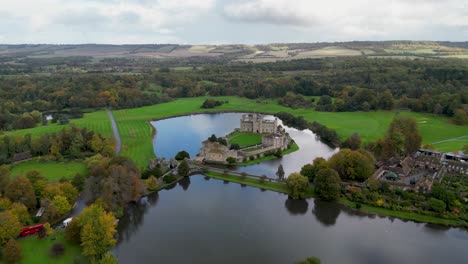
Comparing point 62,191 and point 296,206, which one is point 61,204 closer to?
point 62,191

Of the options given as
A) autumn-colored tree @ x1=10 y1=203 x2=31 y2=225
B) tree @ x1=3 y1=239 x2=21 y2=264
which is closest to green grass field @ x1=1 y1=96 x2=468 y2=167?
autumn-colored tree @ x1=10 y1=203 x2=31 y2=225

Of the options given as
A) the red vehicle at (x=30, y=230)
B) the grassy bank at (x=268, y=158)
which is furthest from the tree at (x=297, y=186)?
the red vehicle at (x=30, y=230)

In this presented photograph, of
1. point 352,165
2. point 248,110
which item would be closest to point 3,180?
point 352,165

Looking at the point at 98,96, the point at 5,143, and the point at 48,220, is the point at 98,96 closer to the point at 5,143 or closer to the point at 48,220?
the point at 5,143

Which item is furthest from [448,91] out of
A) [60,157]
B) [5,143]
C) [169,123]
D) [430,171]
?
[5,143]

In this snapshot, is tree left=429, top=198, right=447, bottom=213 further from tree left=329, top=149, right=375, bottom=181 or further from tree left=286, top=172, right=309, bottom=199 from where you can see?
tree left=286, top=172, right=309, bottom=199
